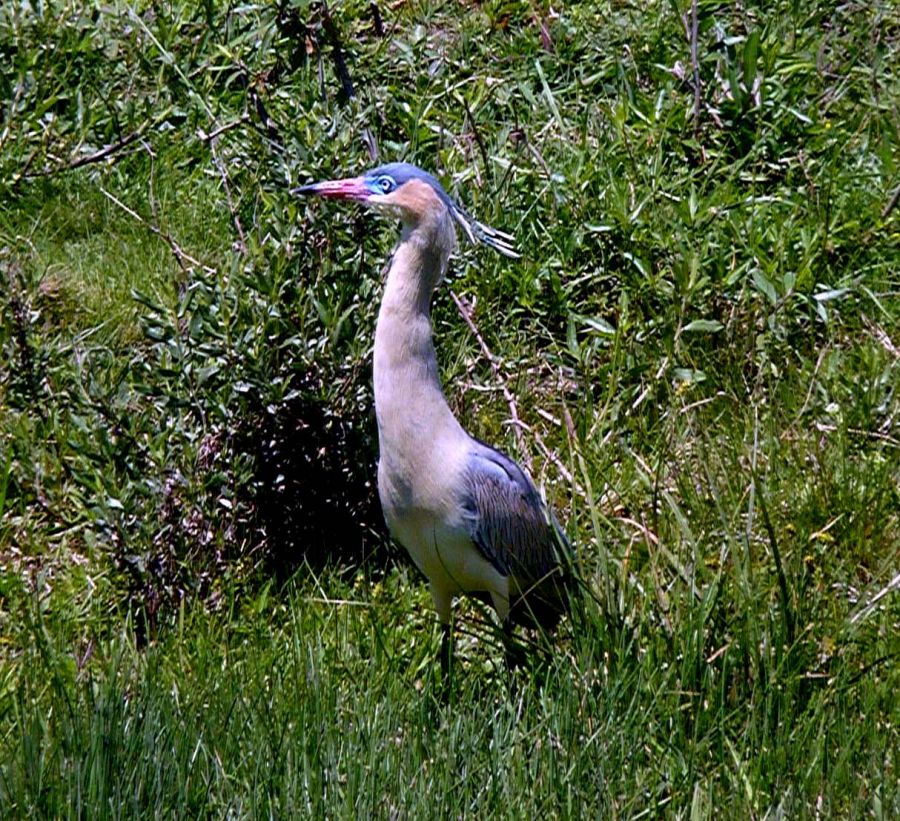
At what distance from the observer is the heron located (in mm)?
4480

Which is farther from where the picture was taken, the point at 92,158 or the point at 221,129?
the point at 92,158

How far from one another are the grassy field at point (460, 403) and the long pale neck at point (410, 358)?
462 millimetres

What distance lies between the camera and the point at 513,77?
22.7ft

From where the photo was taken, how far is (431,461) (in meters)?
4.49

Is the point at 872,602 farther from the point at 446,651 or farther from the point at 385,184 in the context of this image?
the point at 385,184

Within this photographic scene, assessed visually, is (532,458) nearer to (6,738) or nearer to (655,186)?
(655,186)

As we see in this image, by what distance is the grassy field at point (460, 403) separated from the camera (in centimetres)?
378

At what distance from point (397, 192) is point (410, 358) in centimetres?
48

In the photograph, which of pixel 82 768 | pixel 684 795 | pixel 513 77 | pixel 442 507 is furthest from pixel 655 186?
pixel 82 768

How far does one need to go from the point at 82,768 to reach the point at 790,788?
5.07ft

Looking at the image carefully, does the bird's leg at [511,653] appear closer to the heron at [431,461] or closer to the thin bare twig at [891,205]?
the heron at [431,461]

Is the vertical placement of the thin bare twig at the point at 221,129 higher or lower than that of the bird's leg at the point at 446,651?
higher

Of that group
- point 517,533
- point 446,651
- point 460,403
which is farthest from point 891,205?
point 446,651

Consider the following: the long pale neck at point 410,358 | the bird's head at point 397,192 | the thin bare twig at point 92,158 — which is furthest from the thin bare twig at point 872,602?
the thin bare twig at point 92,158
